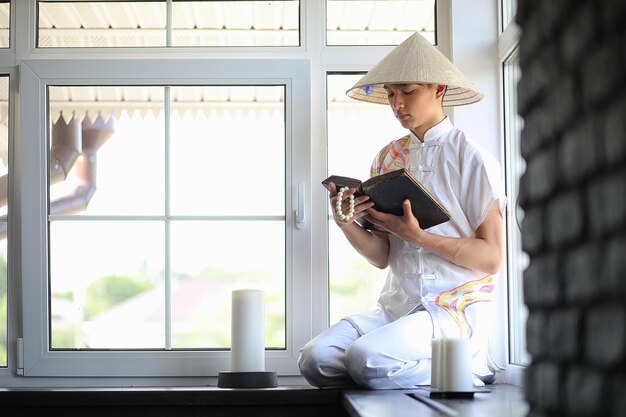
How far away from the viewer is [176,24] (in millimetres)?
3982

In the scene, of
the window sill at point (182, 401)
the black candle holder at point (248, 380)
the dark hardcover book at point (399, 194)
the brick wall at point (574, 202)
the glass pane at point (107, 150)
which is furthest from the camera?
the glass pane at point (107, 150)

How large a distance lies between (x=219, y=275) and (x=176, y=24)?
3.34 feet

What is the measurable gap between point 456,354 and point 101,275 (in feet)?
5.78

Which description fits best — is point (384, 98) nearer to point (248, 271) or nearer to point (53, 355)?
point (248, 271)

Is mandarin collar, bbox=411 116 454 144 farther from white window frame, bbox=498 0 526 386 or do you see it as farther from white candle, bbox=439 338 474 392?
white candle, bbox=439 338 474 392

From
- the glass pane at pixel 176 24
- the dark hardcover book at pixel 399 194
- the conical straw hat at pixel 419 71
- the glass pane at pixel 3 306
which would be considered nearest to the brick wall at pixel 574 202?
the dark hardcover book at pixel 399 194

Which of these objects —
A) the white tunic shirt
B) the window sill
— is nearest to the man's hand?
the white tunic shirt

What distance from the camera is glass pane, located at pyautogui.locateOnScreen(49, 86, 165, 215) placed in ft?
12.9

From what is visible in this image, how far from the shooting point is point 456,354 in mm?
2670

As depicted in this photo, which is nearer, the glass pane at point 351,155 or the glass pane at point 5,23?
the glass pane at point 351,155

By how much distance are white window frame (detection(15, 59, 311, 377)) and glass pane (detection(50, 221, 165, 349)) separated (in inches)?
2.3

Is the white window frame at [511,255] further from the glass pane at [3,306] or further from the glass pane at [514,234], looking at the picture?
the glass pane at [3,306]

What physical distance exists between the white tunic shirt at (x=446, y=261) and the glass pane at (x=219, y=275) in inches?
25.7

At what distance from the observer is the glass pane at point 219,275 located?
3.88m
